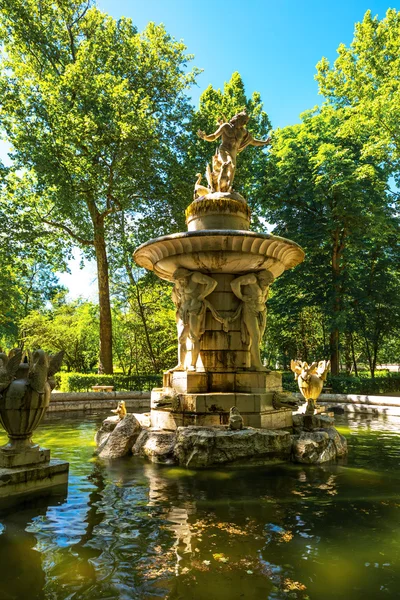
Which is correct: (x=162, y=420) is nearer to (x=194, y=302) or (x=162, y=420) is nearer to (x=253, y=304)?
(x=194, y=302)

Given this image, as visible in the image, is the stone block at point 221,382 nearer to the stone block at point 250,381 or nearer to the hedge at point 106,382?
the stone block at point 250,381

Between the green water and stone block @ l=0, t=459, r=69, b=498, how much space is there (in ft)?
0.91

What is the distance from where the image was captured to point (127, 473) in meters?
5.89

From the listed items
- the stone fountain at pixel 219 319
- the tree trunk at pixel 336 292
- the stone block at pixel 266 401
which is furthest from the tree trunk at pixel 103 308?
the stone block at pixel 266 401

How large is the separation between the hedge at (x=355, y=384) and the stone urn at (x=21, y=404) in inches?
573

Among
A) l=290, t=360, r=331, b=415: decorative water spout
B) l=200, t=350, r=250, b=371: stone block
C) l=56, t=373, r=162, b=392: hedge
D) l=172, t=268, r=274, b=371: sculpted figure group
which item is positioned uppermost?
l=172, t=268, r=274, b=371: sculpted figure group

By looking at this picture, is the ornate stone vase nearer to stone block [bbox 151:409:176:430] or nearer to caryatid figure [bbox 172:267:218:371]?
stone block [bbox 151:409:176:430]

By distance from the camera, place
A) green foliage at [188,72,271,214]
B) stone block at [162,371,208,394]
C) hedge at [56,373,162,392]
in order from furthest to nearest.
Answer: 1. green foliage at [188,72,271,214]
2. hedge at [56,373,162,392]
3. stone block at [162,371,208,394]

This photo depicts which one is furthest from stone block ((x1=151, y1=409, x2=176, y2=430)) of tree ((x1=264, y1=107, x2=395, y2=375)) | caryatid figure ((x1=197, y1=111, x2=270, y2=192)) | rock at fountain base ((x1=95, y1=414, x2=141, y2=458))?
tree ((x1=264, y1=107, x2=395, y2=375))

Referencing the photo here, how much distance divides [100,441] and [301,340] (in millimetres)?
22494

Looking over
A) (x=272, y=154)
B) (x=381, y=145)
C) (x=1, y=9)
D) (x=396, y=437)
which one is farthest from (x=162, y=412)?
(x=1, y=9)

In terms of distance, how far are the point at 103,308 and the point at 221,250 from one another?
13129mm

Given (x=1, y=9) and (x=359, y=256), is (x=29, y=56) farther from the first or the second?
(x=359, y=256)

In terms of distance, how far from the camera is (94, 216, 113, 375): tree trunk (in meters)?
19.5
